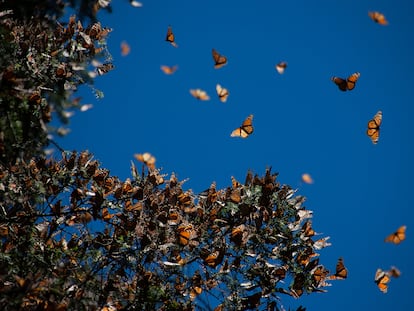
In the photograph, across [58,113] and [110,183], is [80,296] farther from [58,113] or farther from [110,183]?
[110,183]

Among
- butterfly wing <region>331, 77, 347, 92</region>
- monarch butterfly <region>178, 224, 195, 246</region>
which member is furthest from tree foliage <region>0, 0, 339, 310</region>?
butterfly wing <region>331, 77, 347, 92</region>

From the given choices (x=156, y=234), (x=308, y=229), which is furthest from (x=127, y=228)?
(x=308, y=229)

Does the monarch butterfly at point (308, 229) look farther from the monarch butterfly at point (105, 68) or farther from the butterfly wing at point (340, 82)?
the monarch butterfly at point (105, 68)

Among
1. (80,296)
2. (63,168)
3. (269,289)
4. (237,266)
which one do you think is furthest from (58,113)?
(269,289)

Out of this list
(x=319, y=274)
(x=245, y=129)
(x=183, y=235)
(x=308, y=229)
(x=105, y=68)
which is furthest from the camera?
(x=105, y=68)

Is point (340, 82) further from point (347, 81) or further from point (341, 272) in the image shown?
point (341, 272)

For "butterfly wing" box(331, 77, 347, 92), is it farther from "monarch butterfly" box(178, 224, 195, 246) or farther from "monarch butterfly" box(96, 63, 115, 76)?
"monarch butterfly" box(96, 63, 115, 76)
